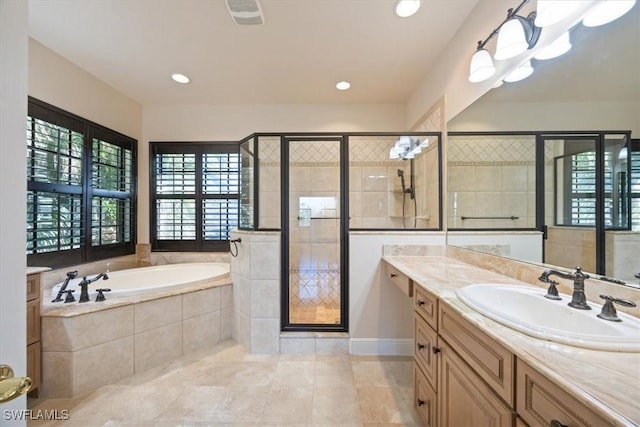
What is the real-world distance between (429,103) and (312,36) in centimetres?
125

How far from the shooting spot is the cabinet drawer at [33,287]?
1.62 m

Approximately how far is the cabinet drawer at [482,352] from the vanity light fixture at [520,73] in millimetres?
1270

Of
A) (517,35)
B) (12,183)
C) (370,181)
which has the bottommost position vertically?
(12,183)

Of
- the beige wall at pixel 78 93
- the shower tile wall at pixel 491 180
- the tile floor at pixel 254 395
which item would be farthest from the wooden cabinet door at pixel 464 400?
the beige wall at pixel 78 93

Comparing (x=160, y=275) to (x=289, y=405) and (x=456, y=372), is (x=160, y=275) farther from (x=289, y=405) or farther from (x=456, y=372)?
(x=456, y=372)

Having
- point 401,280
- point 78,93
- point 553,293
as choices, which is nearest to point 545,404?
point 553,293

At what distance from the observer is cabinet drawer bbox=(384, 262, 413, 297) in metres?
1.63

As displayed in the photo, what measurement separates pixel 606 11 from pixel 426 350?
1600 millimetres

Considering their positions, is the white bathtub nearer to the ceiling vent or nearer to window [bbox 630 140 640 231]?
the ceiling vent

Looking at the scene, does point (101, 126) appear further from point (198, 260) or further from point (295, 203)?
point (295, 203)

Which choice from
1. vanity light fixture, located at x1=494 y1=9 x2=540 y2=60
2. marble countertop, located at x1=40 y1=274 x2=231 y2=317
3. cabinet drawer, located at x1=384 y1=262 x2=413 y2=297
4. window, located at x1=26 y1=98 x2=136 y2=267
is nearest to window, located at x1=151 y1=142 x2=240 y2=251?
window, located at x1=26 y1=98 x2=136 y2=267

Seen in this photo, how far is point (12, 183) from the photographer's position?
21.3 inches

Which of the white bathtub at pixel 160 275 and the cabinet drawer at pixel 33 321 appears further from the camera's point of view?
the white bathtub at pixel 160 275

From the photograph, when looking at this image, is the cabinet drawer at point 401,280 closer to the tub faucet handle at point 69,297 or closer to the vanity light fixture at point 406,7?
the vanity light fixture at point 406,7
